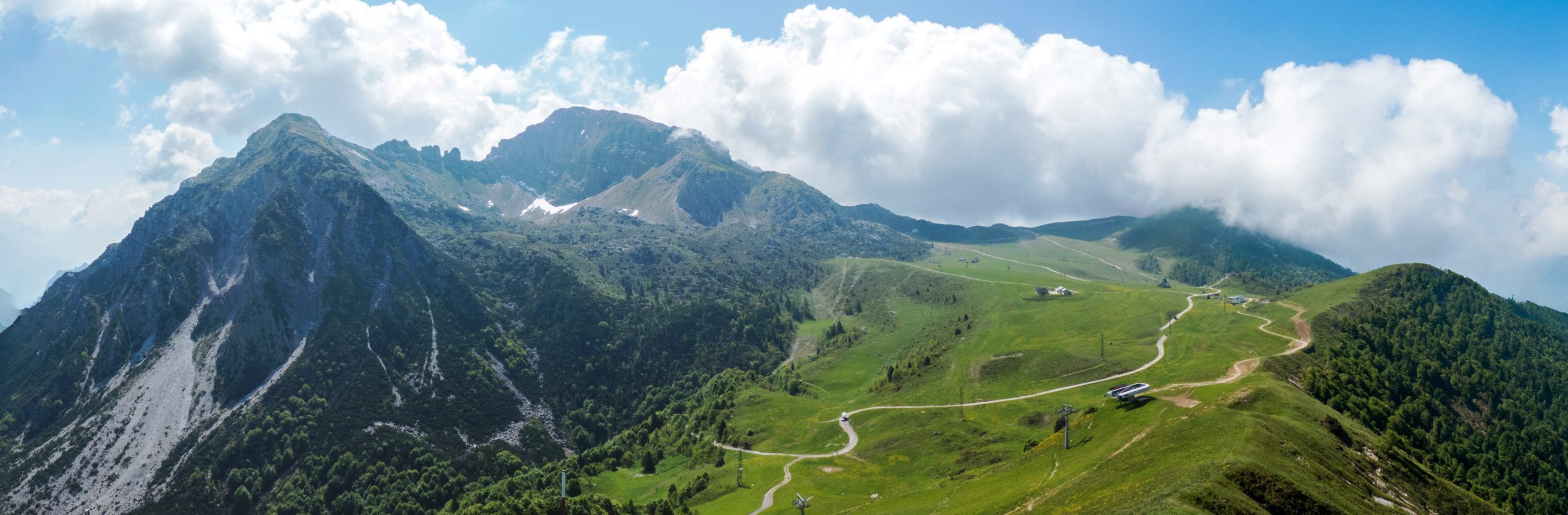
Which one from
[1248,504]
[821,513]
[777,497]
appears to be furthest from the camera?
[777,497]

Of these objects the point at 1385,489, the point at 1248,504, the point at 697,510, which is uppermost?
the point at 1248,504

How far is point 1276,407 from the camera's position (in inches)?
5167

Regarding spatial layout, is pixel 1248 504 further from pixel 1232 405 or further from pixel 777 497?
pixel 777 497

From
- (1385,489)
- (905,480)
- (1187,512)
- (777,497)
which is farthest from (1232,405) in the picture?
(777,497)

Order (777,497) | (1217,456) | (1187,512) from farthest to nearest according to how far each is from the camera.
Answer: (777,497) < (1217,456) < (1187,512)

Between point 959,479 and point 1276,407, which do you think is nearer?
point 1276,407

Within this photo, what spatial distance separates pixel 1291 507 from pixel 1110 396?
76.2 meters

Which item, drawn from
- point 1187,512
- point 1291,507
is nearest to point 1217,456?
point 1291,507

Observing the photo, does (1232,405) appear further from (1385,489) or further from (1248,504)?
(1248,504)

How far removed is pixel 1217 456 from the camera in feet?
315

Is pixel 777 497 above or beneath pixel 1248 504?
beneath

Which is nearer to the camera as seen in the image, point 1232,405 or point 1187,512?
point 1187,512

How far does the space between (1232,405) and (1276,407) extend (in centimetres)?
758

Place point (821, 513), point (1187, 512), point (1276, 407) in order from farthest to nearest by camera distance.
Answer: point (821, 513) → point (1276, 407) → point (1187, 512)
